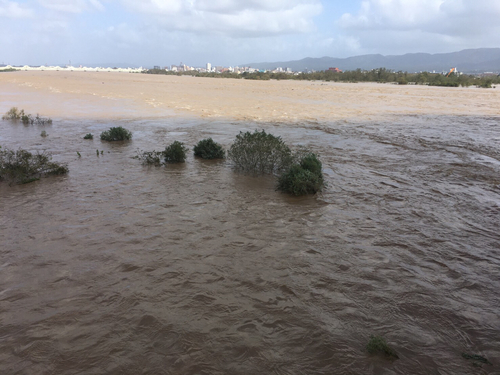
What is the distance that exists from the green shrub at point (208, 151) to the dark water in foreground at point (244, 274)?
1.69m

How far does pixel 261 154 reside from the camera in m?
8.89

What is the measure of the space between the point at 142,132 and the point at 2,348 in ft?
39.5

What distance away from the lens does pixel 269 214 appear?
6301 millimetres

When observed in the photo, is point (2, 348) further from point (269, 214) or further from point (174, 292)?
point (269, 214)

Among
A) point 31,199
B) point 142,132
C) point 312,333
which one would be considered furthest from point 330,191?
point 142,132

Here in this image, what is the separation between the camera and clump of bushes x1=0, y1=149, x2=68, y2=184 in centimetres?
766

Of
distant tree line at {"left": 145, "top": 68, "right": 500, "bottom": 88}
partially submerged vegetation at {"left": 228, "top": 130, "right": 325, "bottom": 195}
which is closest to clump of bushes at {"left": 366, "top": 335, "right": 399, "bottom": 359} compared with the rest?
partially submerged vegetation at {"left": 228, "top": 130, "right": 325, "bottom": 195}

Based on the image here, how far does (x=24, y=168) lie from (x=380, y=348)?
8.21 meters

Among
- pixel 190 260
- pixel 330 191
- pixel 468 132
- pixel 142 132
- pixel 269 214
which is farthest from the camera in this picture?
pixel 468 132

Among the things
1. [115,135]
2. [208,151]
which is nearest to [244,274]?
[208,151]

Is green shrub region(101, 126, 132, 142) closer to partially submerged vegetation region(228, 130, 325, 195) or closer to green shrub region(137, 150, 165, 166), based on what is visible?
green shrub region(137, 150, 165, 166)

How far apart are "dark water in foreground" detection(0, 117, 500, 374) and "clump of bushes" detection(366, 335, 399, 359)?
3.4 inches

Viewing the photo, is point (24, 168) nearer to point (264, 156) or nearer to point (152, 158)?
point (152, 158)

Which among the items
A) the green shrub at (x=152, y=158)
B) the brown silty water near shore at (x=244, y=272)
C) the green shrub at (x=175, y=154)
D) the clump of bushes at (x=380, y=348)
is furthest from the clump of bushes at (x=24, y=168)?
the clump of bushes at (x=380, y=348)
